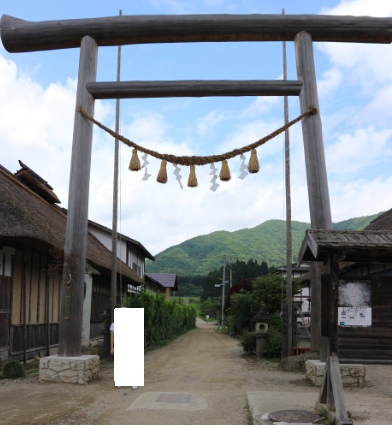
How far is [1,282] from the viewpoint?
11109 millimetres

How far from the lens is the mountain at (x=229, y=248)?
Result: 386 ft

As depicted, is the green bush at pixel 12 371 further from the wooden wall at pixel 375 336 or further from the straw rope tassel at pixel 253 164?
the wooden wall at pixel 375 336

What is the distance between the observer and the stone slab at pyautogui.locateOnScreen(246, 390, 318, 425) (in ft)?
21.2

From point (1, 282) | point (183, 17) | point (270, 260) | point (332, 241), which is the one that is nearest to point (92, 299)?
point (1, 282)

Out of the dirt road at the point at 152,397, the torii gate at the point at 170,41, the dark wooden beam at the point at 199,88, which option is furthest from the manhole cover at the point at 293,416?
the dark wooden beam at the point at 199,88

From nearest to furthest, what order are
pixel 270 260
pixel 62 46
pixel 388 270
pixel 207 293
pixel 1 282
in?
pixel 62 46 < pixel 1 282 < pixel 388 270 < pixel 207 293 < pixel 270 260

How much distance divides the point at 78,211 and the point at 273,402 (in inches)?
203

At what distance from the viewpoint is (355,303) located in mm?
6699

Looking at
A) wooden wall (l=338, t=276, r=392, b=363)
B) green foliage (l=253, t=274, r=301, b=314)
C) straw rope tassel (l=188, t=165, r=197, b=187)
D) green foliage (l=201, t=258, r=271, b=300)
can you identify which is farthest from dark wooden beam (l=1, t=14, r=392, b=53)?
green foliage (l=201, t=258, r=271, b=300)

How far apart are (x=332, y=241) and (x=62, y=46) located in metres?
7.12

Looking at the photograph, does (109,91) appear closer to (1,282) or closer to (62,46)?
(62,46)

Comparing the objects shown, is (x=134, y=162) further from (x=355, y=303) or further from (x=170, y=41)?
(x=355, y=303)

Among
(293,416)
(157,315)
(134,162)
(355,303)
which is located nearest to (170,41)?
(134,162)

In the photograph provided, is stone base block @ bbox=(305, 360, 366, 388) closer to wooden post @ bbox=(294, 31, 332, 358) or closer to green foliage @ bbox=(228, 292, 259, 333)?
wooden post @ bbox=(294, 31, 332, 358)
